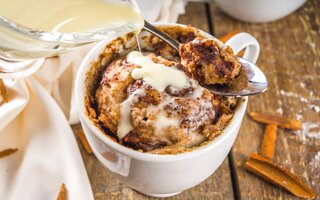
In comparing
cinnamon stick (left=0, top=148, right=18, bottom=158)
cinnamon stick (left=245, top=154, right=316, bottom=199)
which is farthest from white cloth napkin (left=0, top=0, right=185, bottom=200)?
cinnamon stick (left=245, top=154, right=316, bottom=199)

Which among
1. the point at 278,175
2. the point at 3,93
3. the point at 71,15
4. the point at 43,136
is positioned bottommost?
the point at 278,175

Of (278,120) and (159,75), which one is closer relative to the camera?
(159,75)

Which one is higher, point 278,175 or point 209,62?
point 209,62

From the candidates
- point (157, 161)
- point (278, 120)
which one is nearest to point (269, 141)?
point (278, 120)

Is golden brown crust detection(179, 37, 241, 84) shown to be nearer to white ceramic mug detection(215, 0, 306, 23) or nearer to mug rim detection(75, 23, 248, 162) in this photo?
mug rim detection(75, 23, 248, 162)

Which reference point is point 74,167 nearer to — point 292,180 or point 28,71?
point 28,71

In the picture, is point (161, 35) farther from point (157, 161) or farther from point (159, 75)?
point (157, 161)

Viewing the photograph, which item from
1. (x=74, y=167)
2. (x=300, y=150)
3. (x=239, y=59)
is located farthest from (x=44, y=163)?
(x=300, y=150)
